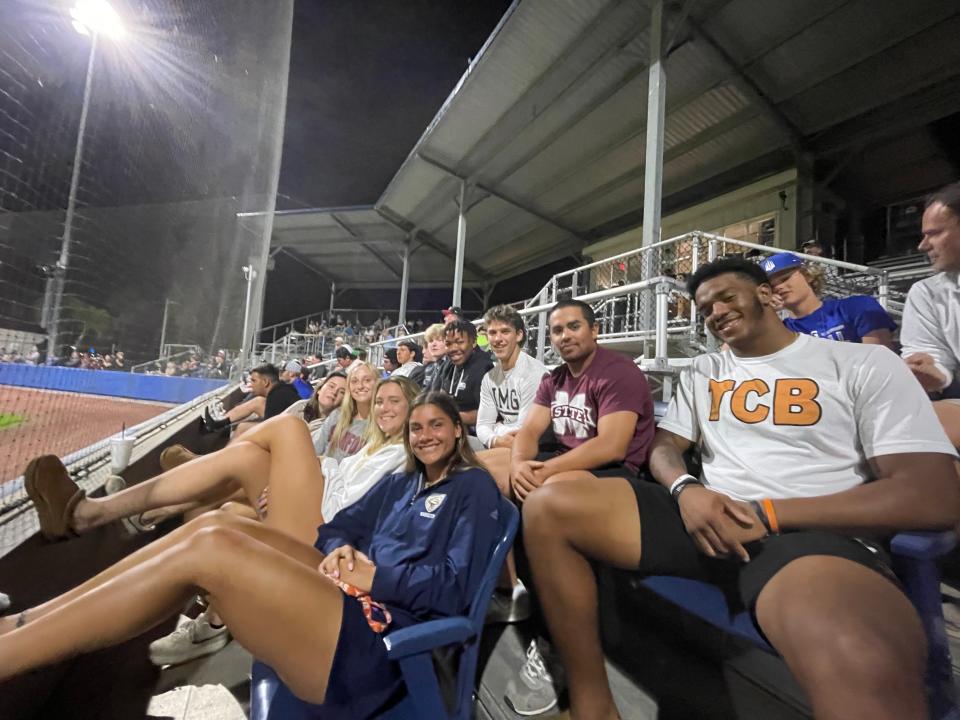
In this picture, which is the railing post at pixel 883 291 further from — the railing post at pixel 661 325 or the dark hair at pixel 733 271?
the dark hair at pixel 733 271

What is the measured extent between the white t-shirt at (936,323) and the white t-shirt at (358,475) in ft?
6.55

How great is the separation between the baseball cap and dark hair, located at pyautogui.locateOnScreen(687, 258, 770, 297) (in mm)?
762

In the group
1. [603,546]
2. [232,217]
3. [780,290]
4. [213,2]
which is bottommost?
[603,546]

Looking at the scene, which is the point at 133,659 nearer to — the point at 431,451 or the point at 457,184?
the point at 431,451

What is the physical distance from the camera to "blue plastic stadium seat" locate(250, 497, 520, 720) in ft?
2.99

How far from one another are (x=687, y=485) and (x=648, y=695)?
2.33ft

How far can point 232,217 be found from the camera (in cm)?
515

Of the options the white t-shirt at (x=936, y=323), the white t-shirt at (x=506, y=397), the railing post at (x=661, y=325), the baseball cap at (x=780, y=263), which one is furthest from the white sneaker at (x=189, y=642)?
the railing post at (x=661, y=325)

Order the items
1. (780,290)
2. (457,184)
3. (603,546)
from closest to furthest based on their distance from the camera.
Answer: (603,546), (780,290), (457,184)

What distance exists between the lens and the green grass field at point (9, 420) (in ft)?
7.06

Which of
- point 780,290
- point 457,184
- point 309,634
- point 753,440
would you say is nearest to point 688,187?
point 457,184

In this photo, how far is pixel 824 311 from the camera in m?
2.20

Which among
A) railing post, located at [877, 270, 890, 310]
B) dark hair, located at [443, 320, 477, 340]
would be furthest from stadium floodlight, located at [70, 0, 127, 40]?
railing post, located at [877, 270, 890, 310]

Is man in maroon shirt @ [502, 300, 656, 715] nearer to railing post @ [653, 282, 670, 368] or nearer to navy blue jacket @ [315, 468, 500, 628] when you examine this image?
navy blue jacket @ [315, 468, 500, 628]
